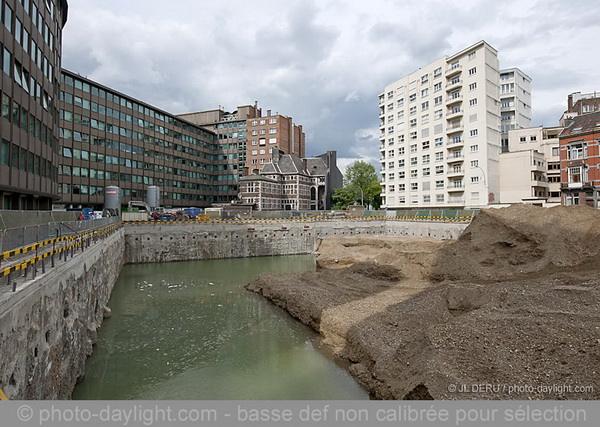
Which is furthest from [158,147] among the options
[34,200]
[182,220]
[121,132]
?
[34,200]

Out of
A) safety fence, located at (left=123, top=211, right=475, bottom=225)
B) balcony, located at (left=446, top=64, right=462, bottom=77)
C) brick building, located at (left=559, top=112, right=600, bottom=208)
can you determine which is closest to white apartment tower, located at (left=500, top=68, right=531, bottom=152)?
balcony, located at (left=446, top=64, right=462, bottom=77)

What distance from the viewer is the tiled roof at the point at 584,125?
40312 mm

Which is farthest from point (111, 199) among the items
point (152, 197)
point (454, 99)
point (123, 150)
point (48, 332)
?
point (454, 99)

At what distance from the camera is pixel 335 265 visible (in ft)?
106

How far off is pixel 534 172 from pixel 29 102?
208 feet

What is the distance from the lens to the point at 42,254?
985 cm

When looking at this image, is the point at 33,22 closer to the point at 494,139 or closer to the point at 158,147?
the point at 158,147

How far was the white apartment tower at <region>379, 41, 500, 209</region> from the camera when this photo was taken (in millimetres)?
52188

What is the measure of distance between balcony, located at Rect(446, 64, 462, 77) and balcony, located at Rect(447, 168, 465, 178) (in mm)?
15617

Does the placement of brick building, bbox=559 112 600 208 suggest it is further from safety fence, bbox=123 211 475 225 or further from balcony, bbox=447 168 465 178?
balcony, bbox=447 168 465 178

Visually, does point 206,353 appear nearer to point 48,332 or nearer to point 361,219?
point 48,332

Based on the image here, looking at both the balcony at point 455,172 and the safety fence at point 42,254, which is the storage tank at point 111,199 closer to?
the safety fence at point 42,254

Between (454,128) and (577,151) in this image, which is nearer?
(577,151)

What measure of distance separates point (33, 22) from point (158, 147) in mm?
43448
